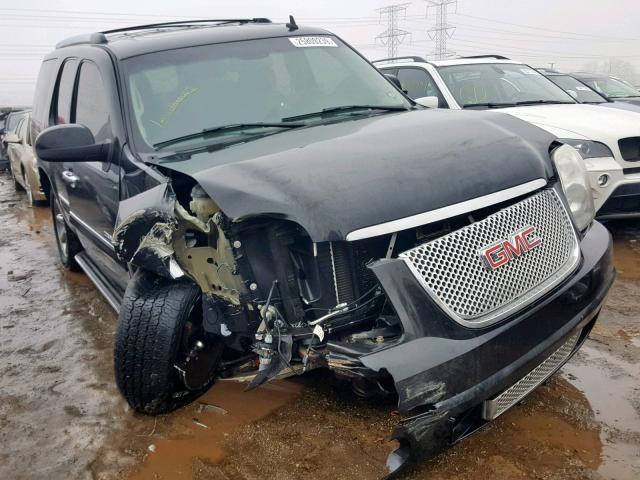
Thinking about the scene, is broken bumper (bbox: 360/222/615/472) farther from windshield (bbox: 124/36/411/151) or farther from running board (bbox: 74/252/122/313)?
running board (bbox: 74/252/122/313)

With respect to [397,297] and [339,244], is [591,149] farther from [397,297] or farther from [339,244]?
[397,297]

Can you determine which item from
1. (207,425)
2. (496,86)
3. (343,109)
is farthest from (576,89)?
(207,425)

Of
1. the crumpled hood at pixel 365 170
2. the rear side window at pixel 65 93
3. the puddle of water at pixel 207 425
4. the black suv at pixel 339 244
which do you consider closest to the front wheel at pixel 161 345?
the black suv at pixel 339 244

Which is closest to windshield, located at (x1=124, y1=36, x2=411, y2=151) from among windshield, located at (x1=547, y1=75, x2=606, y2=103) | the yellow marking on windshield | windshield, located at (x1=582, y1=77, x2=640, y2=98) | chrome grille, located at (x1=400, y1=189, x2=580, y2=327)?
the yellow marking on windshield

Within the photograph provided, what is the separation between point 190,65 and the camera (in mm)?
3379

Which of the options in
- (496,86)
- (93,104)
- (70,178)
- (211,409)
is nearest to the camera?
(211,409)

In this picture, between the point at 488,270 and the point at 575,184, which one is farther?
the point at 575,184

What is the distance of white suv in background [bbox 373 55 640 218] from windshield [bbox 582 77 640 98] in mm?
4756

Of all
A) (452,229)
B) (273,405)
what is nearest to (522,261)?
(452,229)

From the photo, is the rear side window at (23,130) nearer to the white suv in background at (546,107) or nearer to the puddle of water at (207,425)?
the white suv in background at (546,107)

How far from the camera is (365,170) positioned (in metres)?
2.30

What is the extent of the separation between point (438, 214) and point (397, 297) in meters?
0.37

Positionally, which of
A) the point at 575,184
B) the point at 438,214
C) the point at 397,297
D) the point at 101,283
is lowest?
the point at 101,283

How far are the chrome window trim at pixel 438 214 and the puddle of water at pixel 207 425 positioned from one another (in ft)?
4.16
